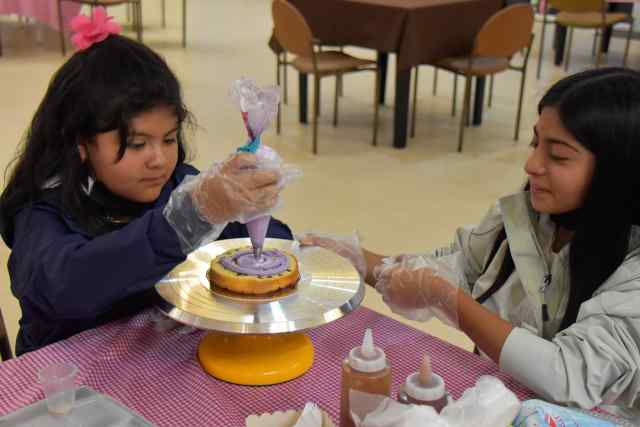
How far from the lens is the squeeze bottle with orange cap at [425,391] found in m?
0.80

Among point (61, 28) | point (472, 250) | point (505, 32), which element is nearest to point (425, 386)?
point (472, 250)

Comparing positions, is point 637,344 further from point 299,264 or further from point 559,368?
point 299,264

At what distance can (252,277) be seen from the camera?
103 centimetres

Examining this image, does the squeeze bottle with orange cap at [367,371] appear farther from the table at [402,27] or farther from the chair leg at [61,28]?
the chair leg at [61,28]

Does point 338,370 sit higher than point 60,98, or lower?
lower

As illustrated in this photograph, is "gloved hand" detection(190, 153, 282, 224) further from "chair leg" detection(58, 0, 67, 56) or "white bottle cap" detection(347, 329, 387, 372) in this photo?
"chair leg" detection(58, 0, 67, 56)

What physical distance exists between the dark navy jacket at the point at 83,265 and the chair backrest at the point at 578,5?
202 inches

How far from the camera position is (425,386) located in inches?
31.9

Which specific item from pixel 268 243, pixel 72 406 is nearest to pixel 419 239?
pixel 268 243

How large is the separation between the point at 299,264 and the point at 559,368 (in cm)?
42

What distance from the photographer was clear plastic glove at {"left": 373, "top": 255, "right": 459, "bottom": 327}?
1.16m

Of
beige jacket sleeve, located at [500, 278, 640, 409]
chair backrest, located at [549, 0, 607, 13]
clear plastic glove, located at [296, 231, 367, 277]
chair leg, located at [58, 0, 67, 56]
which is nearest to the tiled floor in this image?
chair leg, located at [58, 0, 67, 56]

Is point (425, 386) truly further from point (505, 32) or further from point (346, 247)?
point (505, 32)

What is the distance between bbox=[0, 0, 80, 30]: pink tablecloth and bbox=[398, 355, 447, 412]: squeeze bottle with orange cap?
5928 mm
